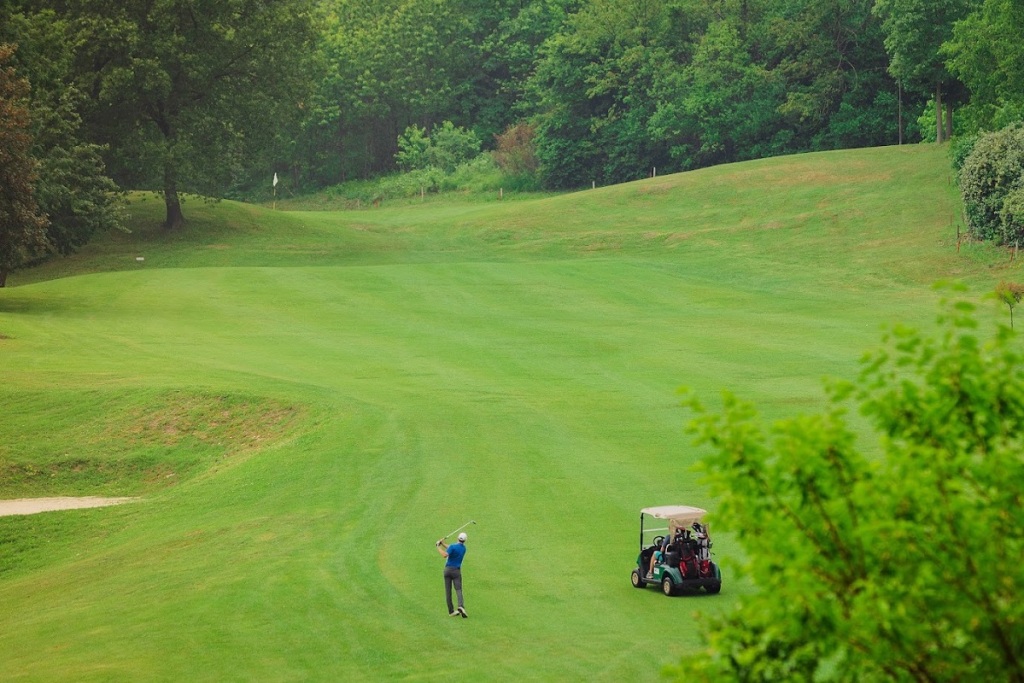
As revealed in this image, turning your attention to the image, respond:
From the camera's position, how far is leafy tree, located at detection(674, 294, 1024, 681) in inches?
313

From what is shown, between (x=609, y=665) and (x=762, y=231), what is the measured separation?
194ft

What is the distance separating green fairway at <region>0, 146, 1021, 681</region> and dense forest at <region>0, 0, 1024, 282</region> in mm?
5974

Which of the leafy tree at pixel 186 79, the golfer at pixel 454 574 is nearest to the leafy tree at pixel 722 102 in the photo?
the leafy tree at pixel 186 79

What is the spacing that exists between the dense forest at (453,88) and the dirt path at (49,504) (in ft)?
81.5

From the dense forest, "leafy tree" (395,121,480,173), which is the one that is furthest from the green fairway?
"leafy tree" (395,121,480,173)

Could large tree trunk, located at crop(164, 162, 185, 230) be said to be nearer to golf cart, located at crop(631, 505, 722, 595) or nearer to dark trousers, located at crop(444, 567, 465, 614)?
dark trousers, located at crop(444, 567, 465, 614)

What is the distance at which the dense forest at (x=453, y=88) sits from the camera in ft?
222

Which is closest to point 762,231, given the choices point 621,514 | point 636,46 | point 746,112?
point 746,112

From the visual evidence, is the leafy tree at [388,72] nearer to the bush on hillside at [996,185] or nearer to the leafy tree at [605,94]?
the leafy tree at [605,94]

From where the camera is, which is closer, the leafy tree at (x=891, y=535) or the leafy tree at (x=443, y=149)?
the leafy tree at (x=891, y=535)

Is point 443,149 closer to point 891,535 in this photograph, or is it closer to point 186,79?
point 186,79

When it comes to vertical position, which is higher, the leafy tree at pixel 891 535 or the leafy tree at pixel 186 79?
the leafy tree at pixel 186 79

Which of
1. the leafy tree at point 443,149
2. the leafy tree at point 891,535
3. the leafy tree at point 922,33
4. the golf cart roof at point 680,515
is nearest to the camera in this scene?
the leafy tree at point 891,535

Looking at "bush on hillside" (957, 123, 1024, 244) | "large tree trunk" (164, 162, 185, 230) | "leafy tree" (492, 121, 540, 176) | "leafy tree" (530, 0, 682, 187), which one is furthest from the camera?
"leafy tree" (492, 121, 540, 176)
